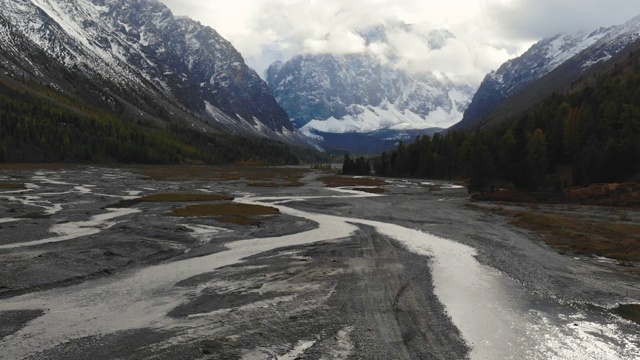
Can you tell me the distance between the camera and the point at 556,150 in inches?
4993

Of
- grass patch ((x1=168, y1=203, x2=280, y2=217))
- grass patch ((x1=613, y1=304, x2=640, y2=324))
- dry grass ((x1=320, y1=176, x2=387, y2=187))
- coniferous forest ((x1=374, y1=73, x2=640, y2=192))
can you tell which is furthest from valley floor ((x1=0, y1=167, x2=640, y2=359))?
dry grass ((x1=320, y1=176, x2=387, y2=187))

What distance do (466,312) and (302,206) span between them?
4704cm

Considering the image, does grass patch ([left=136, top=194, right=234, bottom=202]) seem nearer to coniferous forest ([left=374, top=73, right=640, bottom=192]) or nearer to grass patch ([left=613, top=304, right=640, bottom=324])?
coniferous forest ([left=374, top=73, right=640, bottom=192])

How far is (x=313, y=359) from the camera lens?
13.1 m

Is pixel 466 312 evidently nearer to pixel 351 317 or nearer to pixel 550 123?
pixel 351 317

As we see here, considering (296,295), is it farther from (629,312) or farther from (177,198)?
(177,198)

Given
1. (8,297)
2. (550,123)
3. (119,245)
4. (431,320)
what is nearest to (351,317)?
(431,320)

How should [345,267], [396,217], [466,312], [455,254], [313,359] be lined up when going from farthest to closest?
[396,217], [455,254], [345,267], [466,312], [313,359]

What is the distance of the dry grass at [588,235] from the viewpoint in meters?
33.3

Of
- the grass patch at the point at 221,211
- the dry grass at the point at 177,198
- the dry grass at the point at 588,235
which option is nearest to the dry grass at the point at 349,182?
the dry grass at the point at 177,198

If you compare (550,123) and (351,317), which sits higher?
(550,123)

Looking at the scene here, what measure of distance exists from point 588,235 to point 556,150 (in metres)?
96.5

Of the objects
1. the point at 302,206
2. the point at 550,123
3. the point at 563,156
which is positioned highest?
the point at 550,123

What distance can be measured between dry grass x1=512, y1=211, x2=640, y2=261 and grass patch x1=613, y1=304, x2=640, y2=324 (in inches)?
532
